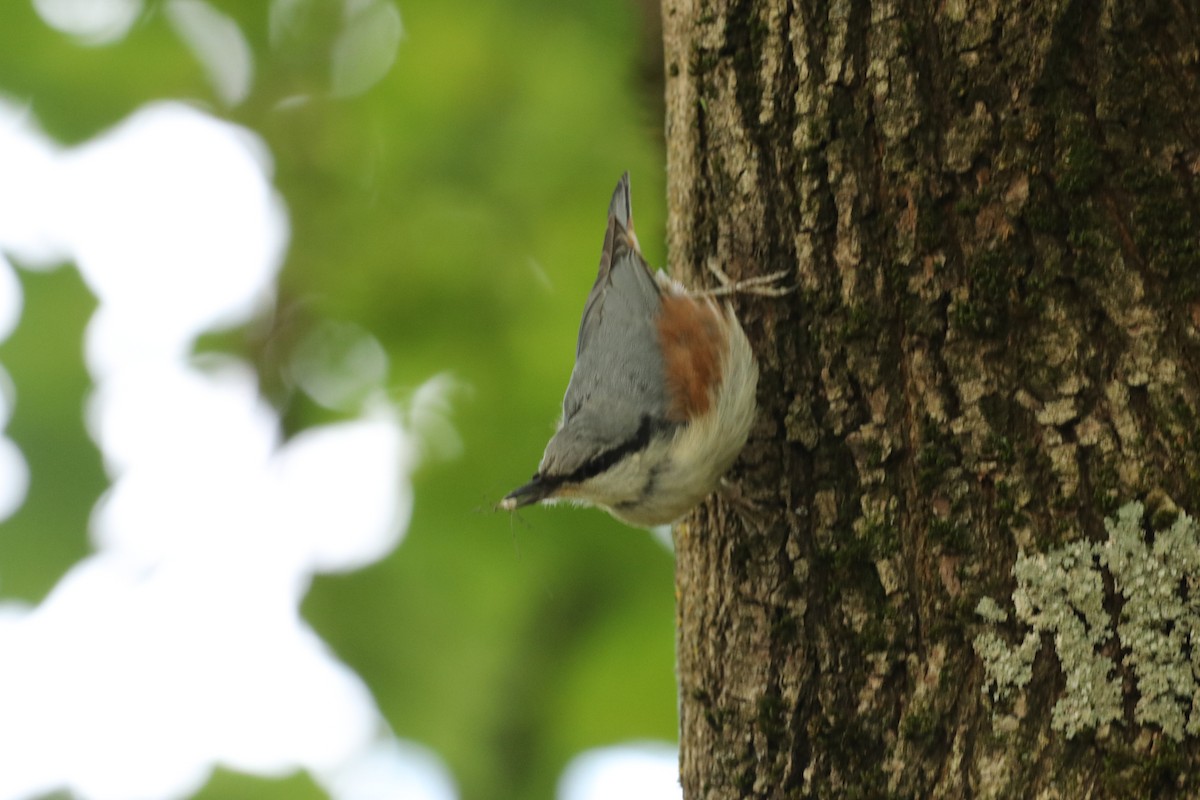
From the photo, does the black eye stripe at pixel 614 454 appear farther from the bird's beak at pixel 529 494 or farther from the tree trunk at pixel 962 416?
the tree trunk at pixel 962 416

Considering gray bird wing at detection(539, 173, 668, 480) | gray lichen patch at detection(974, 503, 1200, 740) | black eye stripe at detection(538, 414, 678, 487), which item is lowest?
gray lichen patch at detection(974, 503, 1200, 740)

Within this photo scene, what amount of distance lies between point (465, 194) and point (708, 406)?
1481 millimetres

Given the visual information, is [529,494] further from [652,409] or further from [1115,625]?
[1115,625]

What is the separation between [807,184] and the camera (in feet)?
7.12

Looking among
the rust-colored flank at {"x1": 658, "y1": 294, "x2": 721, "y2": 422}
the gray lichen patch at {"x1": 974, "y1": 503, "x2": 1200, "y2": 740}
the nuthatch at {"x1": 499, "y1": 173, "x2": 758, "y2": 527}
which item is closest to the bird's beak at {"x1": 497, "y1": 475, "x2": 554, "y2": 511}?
the nuthatch at {"x1": 499, "y1": 173, "x2": 758, "y2": 527}

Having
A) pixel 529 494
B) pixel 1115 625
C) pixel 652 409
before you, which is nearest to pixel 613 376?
pixel 652 409

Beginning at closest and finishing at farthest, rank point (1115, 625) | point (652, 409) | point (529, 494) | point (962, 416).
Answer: point (1115, 625) < point (962, 416) < point (529, 494) < point (652, 409)

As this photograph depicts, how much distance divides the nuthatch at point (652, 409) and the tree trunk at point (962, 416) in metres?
0.08

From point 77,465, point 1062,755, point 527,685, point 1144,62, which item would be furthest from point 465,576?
point 1144,62

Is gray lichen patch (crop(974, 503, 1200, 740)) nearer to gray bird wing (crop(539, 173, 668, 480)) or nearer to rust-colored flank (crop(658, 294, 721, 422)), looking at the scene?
rust-colored flank (crop(658, 294, 721, 422))

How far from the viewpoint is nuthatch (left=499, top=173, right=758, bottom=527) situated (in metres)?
2.30

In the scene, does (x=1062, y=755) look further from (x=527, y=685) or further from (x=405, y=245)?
(x=405, y=245)

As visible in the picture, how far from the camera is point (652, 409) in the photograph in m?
2.54

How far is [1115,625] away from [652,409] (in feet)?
3.83
